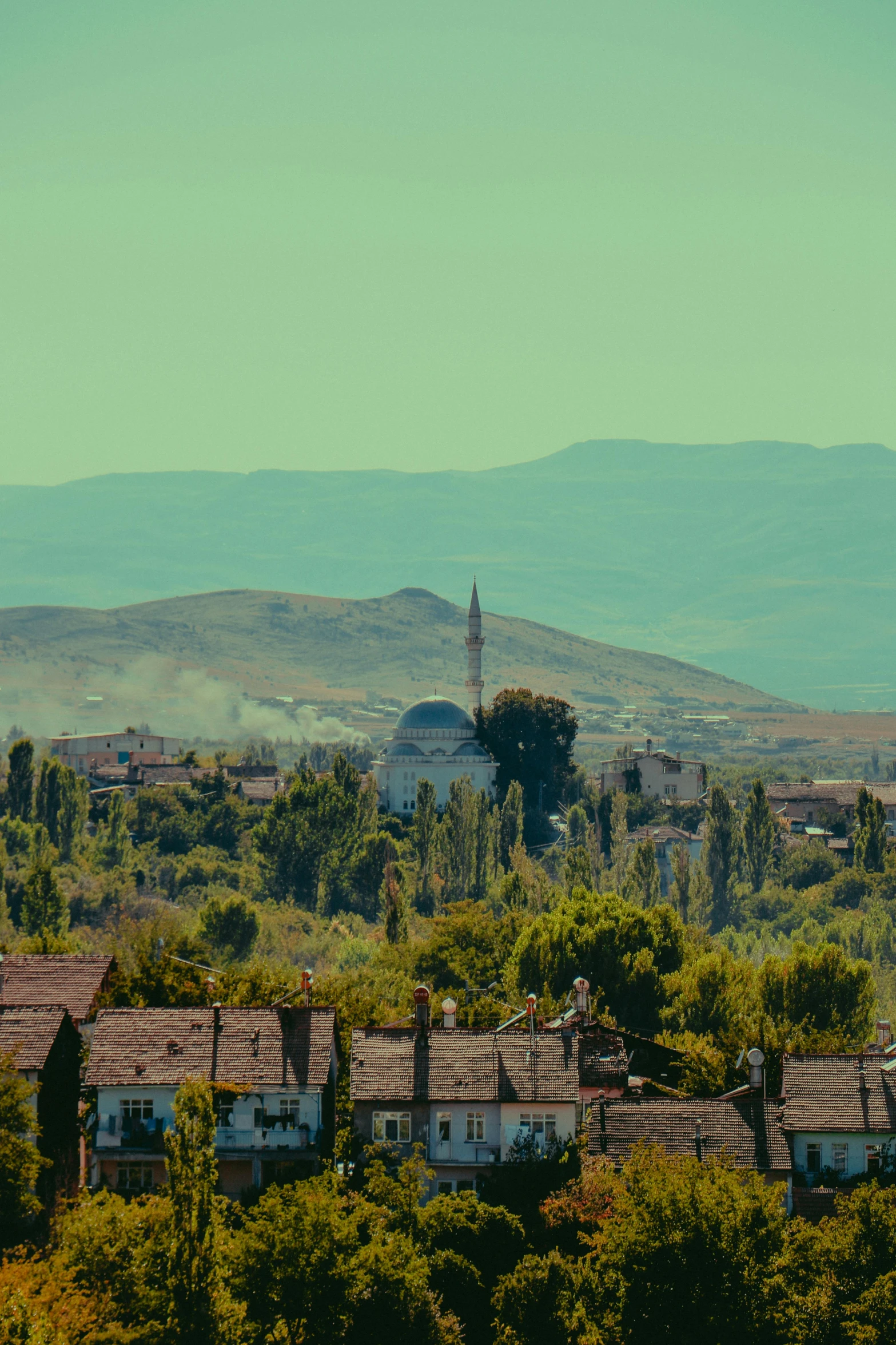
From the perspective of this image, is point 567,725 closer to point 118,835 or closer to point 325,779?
point 325,779

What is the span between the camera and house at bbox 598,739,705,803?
14988cm

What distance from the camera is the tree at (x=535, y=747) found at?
14362 centimetres

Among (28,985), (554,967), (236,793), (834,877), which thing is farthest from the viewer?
(236,793)

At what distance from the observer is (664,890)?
4845 inches

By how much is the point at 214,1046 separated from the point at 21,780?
81.4 meters

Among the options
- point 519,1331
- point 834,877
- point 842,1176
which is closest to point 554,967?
point 842,1176

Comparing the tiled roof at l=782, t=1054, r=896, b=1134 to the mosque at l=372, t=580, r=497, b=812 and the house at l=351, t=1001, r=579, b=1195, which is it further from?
the mosque at l=372, t=580, r=497, b=812

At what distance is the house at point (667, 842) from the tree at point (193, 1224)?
85.8m

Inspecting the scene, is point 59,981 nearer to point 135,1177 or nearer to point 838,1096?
point 135,1177

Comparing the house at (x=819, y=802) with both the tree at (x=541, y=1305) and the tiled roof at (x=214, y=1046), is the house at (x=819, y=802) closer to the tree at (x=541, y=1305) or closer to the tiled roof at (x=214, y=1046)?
the tiled roof at (x=214, y=1046)

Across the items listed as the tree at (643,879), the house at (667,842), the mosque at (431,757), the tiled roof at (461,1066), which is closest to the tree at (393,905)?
the tree at (643,879)

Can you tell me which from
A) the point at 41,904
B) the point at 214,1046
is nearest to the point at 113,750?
the point at 41,904

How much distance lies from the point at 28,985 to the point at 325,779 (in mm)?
71580

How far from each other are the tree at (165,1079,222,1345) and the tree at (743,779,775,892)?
84774 millimetres
